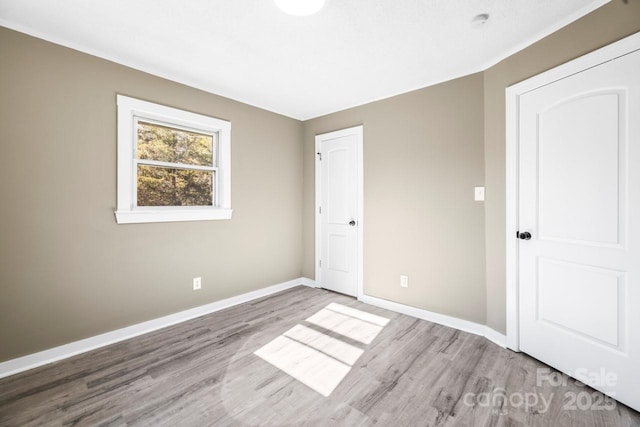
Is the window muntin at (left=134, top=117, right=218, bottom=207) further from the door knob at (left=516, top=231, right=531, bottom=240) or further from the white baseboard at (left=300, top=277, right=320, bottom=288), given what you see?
the door knob at (left=516, top=231, right=531, bottom=240)

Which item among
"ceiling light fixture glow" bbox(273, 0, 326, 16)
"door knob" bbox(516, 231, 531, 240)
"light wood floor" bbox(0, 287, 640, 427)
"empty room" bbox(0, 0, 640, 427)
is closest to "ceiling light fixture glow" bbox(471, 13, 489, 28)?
"empty room" bbox(0, 0, 640, 427)

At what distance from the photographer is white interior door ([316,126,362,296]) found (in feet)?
12.3

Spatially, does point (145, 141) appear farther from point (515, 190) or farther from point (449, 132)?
point (515, 190)

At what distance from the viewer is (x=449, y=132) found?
114 inches

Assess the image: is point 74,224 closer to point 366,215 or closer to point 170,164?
point 170,164

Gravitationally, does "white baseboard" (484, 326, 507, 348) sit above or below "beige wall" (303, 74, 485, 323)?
below

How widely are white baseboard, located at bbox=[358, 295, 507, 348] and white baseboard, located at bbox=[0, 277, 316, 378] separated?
1553 mm

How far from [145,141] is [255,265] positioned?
75.2 inches

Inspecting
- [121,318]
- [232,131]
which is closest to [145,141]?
[232,131]

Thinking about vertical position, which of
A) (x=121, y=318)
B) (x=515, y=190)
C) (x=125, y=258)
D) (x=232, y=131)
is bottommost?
(x=121, y=318)

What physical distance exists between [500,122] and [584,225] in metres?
1.07

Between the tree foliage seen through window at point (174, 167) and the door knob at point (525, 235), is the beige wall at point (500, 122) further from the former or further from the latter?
the tree foliage seen through window at point (174, 167)

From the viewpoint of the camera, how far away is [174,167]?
117 inches

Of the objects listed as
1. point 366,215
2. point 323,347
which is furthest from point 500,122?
point 323,347
